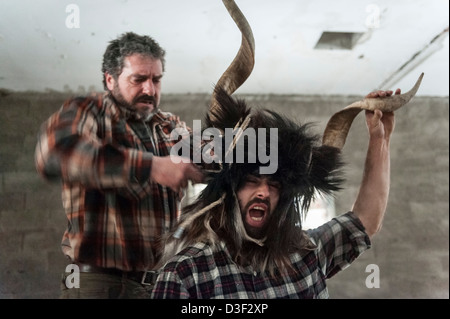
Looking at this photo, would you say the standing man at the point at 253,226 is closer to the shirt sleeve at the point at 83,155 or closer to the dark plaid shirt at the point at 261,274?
the dark plaid shirt at the point at 261,274

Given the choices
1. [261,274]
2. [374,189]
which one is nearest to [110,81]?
[261,274]

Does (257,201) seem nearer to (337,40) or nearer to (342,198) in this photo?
(342,198)

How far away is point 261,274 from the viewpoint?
857 millimetres

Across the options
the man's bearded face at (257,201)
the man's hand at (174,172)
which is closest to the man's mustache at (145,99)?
the man's hand at (174,172)

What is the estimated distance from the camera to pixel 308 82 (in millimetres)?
1124

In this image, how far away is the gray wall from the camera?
0.77 metres

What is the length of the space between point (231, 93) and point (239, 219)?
9.0 inches

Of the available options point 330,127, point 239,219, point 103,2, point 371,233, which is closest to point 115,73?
point 103,2

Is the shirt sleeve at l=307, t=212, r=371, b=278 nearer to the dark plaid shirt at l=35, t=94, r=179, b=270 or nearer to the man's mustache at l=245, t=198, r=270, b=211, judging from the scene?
the man's mustache at l=245, t=198, r=270, b=211

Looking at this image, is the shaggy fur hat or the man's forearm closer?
the shaggy fur hat

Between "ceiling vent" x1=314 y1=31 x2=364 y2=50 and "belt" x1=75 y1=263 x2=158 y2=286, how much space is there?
0.62 metres

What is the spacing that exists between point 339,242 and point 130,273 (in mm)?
412

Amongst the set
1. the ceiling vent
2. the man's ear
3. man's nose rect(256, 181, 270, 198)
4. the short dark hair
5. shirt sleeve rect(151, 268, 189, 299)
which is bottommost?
shirt sleeve rect(151, 268, 189, 299)

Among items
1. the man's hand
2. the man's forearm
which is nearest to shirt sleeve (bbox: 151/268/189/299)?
the man's hand
